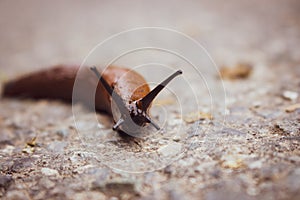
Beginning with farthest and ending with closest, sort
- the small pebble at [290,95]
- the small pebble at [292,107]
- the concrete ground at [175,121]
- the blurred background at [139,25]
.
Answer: the blurred background at [139,25] < the small pebble at [290,95] < the small pebble at [292,107] < the concrete ground at [175,121]

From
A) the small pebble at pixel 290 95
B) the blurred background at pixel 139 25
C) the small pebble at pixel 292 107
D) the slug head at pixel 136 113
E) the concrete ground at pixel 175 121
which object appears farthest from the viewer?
the blurred background at pixel 139 25

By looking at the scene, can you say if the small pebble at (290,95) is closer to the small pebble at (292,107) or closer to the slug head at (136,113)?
the small pebble at (292,107)

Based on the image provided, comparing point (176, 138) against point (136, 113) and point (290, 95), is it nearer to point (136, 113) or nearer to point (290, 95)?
point (136, 113)

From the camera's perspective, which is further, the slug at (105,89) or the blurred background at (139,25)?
the blurred background at (139,25)

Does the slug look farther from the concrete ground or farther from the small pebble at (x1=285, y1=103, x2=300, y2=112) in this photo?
the small pebble at (x1=285, y1=103, x2=300, y2=112)

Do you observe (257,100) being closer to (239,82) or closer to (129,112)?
(239,82)

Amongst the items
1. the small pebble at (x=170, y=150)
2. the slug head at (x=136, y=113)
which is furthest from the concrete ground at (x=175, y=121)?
the slug head at (x=136, y=113)
